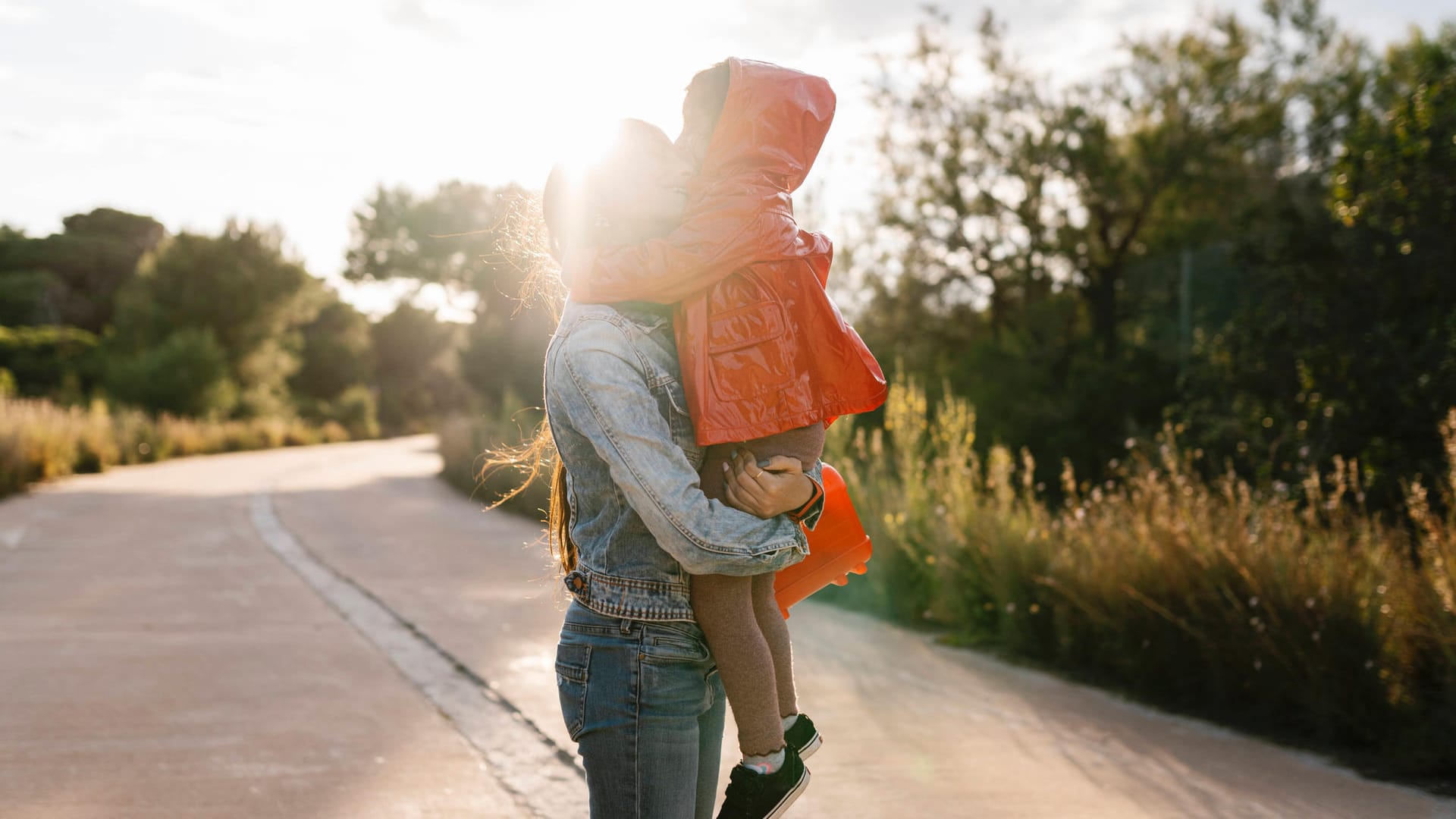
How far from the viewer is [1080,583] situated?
19.5ft

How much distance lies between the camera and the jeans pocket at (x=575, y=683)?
1.98 metres

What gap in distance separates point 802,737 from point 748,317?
757 mm

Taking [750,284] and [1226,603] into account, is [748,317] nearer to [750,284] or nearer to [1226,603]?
[750,284]

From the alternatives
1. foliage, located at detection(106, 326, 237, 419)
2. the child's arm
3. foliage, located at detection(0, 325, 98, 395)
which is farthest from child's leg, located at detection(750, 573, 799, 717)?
foliage, located at detection(0, 325, 98, 395)

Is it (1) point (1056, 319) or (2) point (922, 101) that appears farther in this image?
(2) point (922, 101)

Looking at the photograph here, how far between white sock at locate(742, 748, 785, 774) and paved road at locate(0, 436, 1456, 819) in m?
2.11

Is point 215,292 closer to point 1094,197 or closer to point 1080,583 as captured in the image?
point 1094,197

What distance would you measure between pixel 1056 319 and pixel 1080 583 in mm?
12574

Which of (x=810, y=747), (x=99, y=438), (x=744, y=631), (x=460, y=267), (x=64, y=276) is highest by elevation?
(x=460, y=267)

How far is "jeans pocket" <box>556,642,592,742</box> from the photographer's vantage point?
77.8 inches

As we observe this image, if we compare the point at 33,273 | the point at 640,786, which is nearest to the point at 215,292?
the point at 33,273

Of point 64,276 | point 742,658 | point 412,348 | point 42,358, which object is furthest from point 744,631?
point 412,348

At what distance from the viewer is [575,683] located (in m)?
1.99

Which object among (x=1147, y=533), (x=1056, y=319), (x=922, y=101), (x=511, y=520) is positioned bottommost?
(x=511, y=520)
